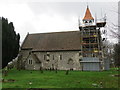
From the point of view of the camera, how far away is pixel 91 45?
3769 cm

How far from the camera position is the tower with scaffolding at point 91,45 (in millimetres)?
35312

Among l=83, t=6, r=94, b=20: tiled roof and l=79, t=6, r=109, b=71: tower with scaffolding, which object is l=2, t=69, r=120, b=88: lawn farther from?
l=83, t=6, r=94, b=20: tiled roof

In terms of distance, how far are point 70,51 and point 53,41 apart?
6.39 m

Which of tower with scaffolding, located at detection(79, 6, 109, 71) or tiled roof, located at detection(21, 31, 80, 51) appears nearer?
tower with scaffolding, located at detection(79, 6, 109, 71)


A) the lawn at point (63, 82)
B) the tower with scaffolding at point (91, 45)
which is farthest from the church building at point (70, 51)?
the lawn at point (63, 82)

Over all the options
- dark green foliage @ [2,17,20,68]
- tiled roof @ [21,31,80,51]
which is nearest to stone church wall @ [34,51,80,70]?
tiled roof @ [21,31,80,51]

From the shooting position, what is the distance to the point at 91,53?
36.7m

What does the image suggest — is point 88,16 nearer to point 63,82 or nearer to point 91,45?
point 91,45

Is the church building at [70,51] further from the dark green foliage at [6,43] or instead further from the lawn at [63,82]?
the lawn at [63,82]

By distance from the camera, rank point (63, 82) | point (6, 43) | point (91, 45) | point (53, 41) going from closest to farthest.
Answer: point (63, 82) → point (6, 43) → point (91, 45) → point (53, 41)

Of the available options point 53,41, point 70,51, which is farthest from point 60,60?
point 53,41

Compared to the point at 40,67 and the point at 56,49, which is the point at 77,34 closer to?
the point at 56,49

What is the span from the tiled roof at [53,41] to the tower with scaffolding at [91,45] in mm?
2055

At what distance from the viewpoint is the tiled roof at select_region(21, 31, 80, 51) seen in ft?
128
